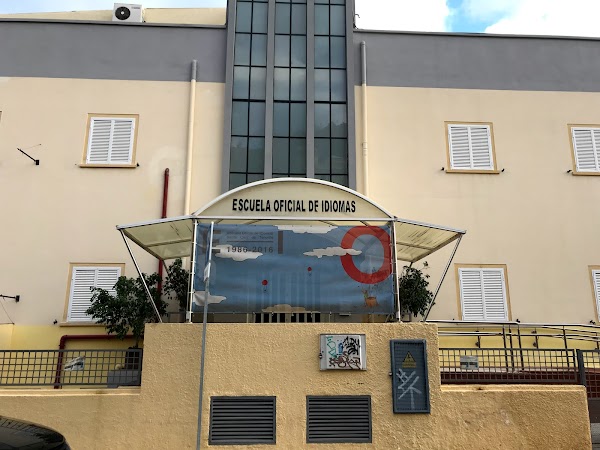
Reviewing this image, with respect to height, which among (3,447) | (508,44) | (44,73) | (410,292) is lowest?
(3,447)

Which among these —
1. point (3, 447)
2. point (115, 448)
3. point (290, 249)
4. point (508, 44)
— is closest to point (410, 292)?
point (290, 249)

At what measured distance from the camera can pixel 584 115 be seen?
14.6 m

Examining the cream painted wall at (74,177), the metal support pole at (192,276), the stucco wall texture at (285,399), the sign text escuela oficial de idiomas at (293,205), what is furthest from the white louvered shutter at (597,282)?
the metal support pole at (192,276)

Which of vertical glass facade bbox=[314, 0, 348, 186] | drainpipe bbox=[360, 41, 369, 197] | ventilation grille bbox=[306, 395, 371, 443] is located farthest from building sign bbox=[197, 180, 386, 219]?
vertical glass facade bbox=[314, 0, 348, 186]

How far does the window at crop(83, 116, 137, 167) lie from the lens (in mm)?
13656

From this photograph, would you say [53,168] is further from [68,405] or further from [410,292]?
[410,292]

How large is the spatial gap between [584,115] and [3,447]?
1426 cm

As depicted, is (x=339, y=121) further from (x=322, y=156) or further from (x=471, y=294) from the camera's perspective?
(x=471, y=294)

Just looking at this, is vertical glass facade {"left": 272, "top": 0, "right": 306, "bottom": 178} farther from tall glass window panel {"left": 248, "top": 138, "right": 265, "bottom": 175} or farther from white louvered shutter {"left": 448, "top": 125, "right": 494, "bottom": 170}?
white louvered shutter {"left": 448, "top": 125, "right": 494, "bottom": 170}

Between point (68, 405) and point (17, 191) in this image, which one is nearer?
point (68, 405)

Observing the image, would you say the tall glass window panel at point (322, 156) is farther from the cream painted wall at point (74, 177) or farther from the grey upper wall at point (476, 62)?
the cream painted wall at point (74, 177)

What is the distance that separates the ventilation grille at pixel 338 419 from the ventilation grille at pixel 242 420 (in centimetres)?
60

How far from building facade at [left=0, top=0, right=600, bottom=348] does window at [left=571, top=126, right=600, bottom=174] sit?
0.11ft

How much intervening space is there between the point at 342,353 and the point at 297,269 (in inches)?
65.1
